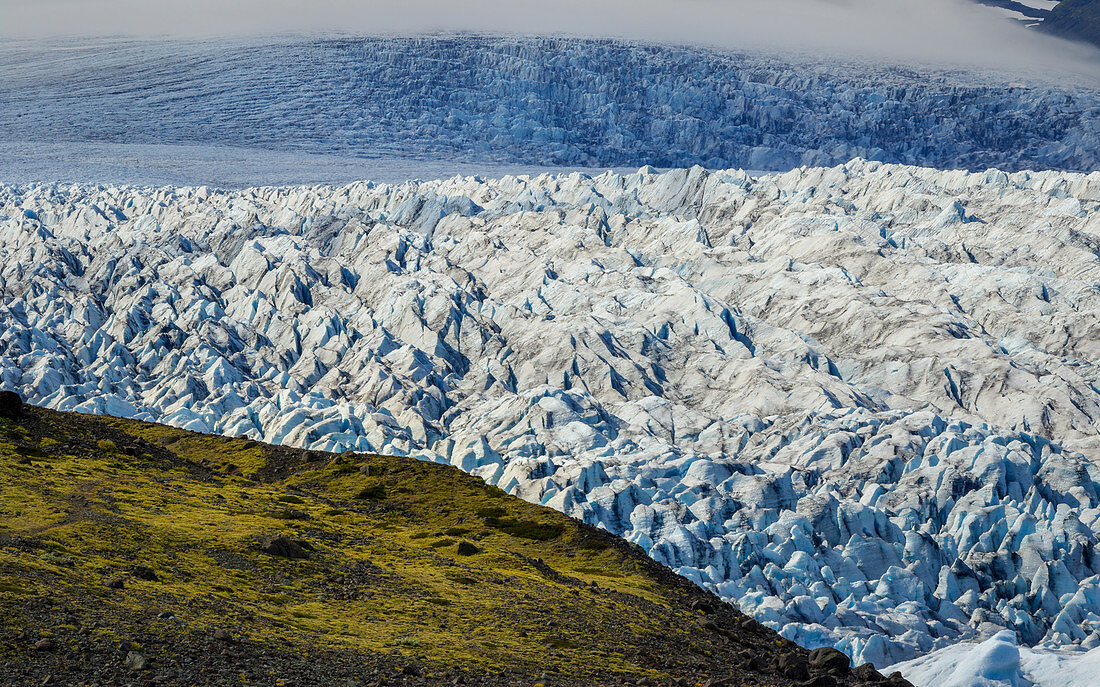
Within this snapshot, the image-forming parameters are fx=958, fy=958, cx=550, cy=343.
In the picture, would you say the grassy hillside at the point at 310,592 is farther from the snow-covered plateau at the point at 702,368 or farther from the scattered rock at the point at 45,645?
the snow-covered plateau at the point at 702,368

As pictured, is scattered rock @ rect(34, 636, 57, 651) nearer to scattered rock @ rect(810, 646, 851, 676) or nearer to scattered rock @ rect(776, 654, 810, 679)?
scattered rock @ rect(776, 654, 810, 679)

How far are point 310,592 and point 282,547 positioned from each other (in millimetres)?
3418

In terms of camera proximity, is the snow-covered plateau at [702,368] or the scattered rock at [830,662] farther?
the snow-covered plateau at [702,368]

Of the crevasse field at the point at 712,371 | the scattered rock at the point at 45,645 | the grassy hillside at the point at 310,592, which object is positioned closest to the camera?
the scattered rock at the point at 45,645

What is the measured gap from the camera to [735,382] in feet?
429

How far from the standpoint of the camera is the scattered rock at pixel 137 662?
21906mm

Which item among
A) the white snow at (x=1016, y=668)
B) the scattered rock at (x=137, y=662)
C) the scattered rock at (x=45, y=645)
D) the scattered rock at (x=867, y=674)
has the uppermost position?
the scattered rock at (x=45, y=645)

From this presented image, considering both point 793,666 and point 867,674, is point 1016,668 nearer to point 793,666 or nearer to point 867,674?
point 867,674

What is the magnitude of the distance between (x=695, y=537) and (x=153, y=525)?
53492 mm

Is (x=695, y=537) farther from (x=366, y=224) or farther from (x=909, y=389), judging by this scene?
(x=366, y=224)

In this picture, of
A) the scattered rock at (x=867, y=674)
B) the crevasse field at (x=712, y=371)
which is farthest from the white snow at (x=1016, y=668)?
the scattered rock at (x=867, y=674)

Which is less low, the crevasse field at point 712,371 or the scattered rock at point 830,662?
the scattered rock at point 830,662

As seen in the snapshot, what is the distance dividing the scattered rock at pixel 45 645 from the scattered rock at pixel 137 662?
5.36 ft

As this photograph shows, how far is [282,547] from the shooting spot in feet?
114
